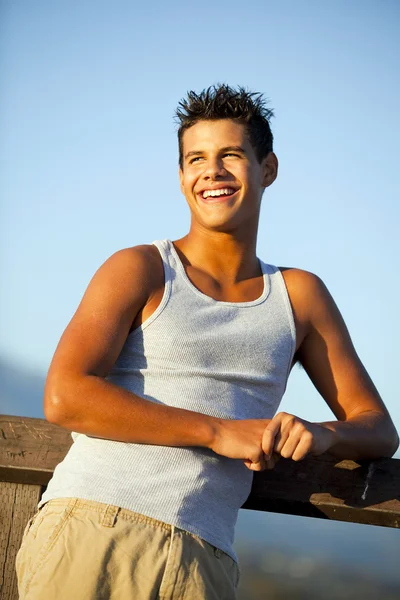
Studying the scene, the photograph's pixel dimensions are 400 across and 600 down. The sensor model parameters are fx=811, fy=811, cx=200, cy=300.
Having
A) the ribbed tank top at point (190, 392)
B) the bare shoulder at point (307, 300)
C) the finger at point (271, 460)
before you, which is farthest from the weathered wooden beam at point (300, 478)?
the bare shoulder at point (307, 300)

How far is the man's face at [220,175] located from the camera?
2.60 metres

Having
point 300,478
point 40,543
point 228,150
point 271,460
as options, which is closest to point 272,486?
point 300,478

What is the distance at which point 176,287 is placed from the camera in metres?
2.38

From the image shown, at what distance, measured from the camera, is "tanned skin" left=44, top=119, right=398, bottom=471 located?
6.82ft

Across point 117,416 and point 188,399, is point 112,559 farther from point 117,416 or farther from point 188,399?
point 188,399

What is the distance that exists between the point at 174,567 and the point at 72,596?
257 millimetres

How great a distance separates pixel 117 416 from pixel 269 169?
3.88 ft

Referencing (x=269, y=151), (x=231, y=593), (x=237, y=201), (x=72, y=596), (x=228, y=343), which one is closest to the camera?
(x=72, y=596)

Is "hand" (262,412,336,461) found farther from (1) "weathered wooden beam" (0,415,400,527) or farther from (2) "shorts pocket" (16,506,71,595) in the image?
(2) "shorts pocket" (16,506,71,595)

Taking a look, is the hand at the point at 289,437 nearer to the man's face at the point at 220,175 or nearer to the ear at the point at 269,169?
the man's face at the point at 220,175

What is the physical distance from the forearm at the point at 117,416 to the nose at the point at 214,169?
2.72 feet

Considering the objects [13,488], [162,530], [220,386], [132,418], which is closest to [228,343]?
[220,386]

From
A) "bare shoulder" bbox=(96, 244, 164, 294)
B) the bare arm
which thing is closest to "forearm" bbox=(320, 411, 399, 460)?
the bare arm

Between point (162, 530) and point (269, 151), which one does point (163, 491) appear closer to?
point (162, 530)
